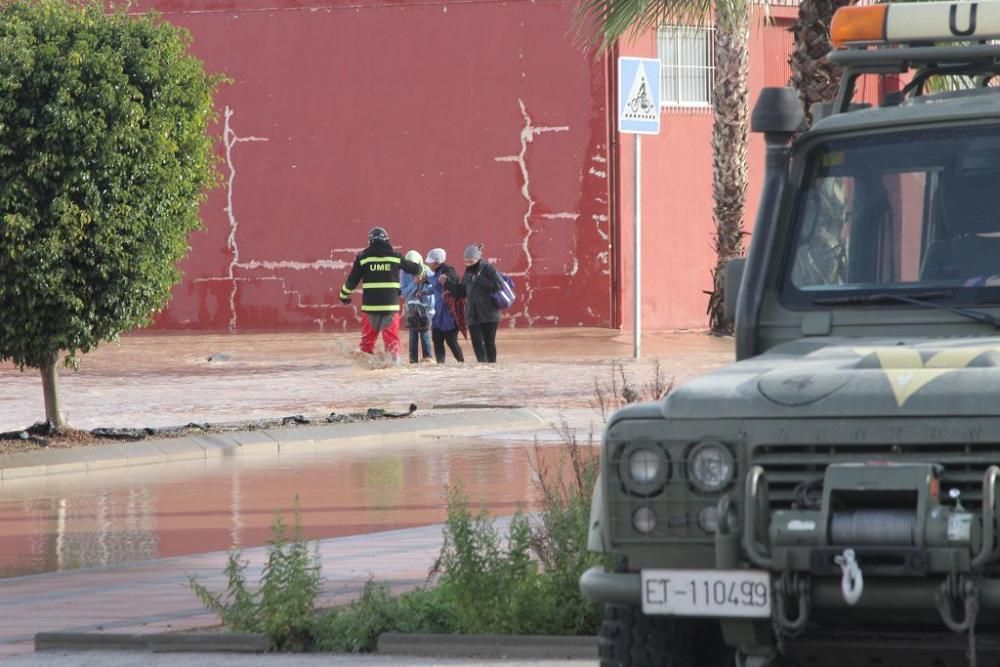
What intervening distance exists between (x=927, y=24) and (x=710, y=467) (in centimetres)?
237

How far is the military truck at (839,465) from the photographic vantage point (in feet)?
17.0

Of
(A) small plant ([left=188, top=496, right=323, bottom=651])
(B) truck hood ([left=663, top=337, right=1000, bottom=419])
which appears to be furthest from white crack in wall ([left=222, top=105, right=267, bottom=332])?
(B) truck hood ([left=663, top=337, right=1000, bottom=419])

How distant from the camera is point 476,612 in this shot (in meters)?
7.82

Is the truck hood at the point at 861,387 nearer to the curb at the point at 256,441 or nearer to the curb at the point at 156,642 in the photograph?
the curb at the point at 156,642

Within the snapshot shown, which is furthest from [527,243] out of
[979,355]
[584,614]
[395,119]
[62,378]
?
[979,355]

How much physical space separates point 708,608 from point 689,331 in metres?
26.5

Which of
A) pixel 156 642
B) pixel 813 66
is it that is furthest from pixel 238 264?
pixel 156 642

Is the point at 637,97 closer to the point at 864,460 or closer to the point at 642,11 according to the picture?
the point at 642,11

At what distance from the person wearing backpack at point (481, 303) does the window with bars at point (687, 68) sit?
328 inches

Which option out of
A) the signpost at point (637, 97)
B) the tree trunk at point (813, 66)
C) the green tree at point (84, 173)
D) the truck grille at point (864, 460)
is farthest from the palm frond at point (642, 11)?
the truck grille at point (864, 460)

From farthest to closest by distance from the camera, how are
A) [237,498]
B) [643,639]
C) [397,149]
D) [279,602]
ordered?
[397,149], [237,498], [279,602], [643,639]

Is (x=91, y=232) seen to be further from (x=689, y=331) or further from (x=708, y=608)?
(x=689, y=331)

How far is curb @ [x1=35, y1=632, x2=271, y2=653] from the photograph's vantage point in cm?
804

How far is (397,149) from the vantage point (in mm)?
31641
